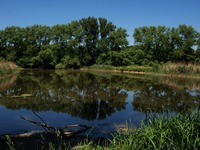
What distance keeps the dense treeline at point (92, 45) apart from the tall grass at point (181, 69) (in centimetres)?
1741

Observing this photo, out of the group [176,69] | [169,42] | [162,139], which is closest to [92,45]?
[169,42]

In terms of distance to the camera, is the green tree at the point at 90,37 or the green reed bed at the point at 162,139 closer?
the green reed bed at the point at 162,139

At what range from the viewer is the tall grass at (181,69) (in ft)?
109

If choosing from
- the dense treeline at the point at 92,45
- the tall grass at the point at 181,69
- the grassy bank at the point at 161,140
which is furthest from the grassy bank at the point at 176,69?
the grassy bank at the point at 161,140

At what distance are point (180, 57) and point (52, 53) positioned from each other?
26279mm

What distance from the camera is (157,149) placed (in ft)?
13.9

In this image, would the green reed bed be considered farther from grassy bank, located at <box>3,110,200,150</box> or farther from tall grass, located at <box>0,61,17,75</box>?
tall grass, located at <box>0,61,17,75</box>

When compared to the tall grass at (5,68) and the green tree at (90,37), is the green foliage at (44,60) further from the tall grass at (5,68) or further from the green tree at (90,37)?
the tall grass at (5,68)

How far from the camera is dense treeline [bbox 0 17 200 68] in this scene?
5529cm

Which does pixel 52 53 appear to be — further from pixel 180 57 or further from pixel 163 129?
pixel 163 129

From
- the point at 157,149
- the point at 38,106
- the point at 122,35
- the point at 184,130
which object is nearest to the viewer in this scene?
the point at 157,149

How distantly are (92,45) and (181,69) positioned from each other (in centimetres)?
2883

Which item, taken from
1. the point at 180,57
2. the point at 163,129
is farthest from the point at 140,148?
the point at 180,57

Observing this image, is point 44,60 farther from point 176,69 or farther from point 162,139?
point 162,139
